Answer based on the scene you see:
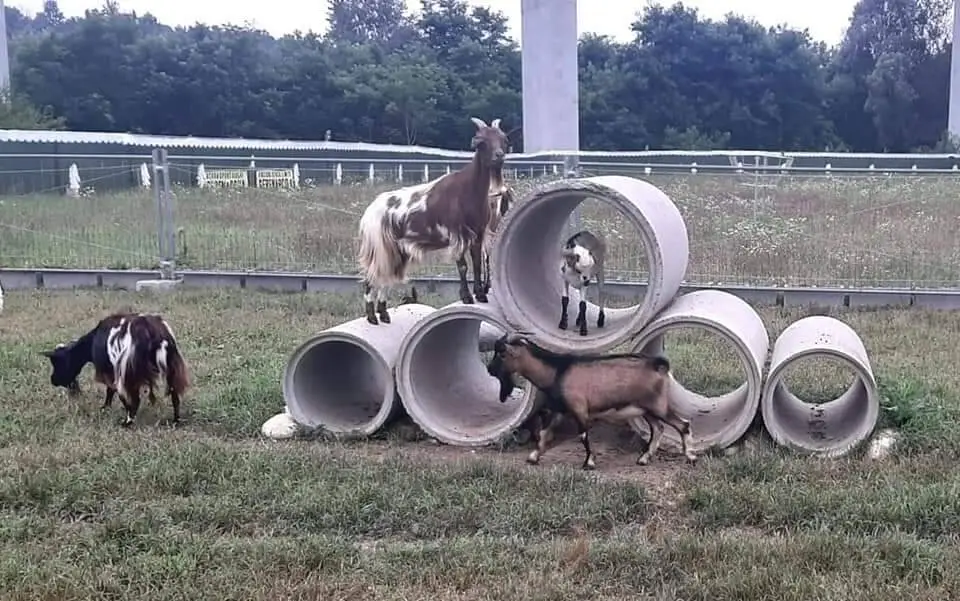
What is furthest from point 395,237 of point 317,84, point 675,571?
point 317,84

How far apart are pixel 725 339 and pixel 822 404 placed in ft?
3.84

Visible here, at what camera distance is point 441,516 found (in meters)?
4.76

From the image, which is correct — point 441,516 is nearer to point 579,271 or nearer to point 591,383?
point 591,383

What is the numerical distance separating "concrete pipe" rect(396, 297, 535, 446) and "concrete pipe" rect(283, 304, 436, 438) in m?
0.14

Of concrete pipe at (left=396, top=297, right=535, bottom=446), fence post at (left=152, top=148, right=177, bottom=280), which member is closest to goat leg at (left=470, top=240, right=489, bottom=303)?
concrete pipe at (left=396, top=297, right=535, bottom=446)

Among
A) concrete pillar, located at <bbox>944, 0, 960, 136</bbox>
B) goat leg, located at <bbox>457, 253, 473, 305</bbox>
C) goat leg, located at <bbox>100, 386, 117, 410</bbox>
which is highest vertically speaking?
concrete pillar, located at <bbox>944, 0, 960, 136</bbox>

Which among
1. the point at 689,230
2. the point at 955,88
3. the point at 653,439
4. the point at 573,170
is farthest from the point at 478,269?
the point at 955,88

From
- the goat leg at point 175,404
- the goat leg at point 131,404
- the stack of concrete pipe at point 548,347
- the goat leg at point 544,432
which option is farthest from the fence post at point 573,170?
the goat leg at point 131,404

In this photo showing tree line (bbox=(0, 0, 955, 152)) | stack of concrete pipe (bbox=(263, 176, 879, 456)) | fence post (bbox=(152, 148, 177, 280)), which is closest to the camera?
stack of concrete pipe (bbox=(263, 176, 879, 456))

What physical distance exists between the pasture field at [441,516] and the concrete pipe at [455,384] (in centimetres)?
18

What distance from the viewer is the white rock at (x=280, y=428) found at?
6.18m

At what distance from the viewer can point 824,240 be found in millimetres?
11141

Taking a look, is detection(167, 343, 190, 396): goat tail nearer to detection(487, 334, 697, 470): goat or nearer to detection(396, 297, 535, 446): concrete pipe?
detection(396, 297, 535, 446): concrete pipe

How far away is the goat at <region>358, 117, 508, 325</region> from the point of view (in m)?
6.09
